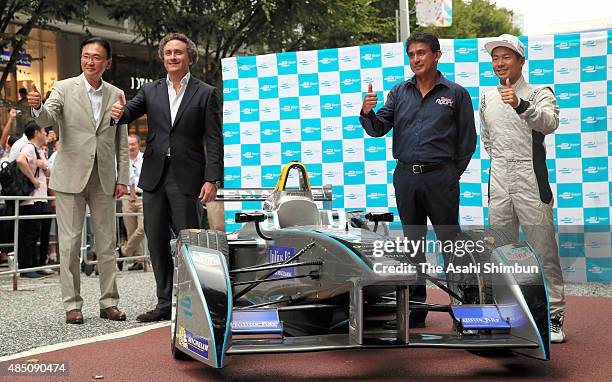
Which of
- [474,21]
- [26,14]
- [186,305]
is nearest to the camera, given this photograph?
[186,305]

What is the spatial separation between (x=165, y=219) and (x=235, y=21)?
40.9 feet

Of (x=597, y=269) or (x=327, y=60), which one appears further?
(x=327, y=60)

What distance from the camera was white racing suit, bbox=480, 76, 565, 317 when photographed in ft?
21.5

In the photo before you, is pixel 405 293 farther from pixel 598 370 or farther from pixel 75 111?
pixel 75 111

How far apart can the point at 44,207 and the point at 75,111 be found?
15.2 ft

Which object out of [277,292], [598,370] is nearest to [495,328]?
[598,370]

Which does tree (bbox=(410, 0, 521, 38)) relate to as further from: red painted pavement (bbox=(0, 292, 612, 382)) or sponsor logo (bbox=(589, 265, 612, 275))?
red painted pavement (bbox=(0, 292, 612, 382))

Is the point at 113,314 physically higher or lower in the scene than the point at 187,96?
lower

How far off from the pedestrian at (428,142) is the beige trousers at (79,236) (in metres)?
2.35

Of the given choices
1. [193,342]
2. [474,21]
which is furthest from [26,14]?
[474,21]

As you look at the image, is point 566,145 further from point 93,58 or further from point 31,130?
point 31,130

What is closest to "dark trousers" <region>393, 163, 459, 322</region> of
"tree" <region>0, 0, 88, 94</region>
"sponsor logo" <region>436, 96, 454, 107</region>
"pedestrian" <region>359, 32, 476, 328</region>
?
"pedestrian" <region>359, 32, 476, 328</region>

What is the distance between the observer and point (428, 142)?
6.68 meters

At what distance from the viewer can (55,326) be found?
7352mm
